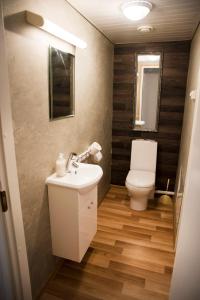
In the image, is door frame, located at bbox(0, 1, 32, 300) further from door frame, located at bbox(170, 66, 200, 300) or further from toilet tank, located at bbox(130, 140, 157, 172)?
toilet tank, located at bbox(130, 140, 157, 172)

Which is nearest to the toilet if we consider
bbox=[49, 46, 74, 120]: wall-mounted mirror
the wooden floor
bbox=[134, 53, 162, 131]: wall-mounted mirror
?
the wooden floor

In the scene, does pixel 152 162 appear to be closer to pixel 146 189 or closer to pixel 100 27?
pixel 146 189

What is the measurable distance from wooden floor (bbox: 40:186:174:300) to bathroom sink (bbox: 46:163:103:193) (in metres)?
0.88

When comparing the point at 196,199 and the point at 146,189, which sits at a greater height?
the point at 196,199

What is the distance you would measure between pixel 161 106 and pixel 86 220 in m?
2.08

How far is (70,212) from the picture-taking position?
169 centimetres

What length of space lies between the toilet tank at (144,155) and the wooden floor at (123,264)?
2.25 feet

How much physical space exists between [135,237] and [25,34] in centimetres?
223

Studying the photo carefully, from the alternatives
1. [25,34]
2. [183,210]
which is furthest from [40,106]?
[183,210]

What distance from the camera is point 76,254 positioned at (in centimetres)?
178

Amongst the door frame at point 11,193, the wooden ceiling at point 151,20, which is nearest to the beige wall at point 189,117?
the wooden ceiling at point 151,20

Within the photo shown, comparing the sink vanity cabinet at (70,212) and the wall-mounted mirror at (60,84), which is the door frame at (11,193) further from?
the wall-mounted mirror at (60,84)

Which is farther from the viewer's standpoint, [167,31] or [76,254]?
[167,31]

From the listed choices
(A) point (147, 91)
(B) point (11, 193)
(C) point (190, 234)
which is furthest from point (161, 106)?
(B) point (11, 193)
